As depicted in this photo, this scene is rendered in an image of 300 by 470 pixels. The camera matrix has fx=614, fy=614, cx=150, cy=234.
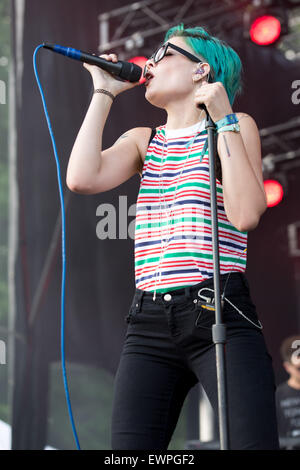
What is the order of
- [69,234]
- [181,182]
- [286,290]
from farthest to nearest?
[286,290]
[69,234]
[181,182]

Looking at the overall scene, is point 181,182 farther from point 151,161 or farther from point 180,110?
point 180,110

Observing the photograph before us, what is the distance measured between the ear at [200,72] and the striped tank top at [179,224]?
6.5 inches

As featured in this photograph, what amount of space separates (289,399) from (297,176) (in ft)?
6.75

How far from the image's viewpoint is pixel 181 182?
175 centimetres

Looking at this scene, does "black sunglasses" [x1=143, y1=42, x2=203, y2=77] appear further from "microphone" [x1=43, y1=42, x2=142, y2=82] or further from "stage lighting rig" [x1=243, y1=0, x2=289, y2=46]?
"stage lighting rig" [x1=243, y1=0, x2=289, y2=46]

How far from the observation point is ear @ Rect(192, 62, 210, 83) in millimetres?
1897

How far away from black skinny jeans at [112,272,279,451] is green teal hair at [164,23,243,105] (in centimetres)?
68

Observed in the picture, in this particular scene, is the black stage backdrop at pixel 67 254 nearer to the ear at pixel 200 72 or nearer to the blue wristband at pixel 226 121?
the ear at pixel 200 72

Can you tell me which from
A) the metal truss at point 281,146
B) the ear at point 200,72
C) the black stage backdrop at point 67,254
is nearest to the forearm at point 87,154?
the ear at point 200,72

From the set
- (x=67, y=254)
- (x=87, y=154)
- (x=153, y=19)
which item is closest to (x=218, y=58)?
(x=87, y=154)

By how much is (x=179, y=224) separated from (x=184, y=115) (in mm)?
409

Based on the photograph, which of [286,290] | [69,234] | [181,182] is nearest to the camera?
[181,182]

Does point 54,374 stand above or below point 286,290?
below

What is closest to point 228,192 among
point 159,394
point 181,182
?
point 181,182
